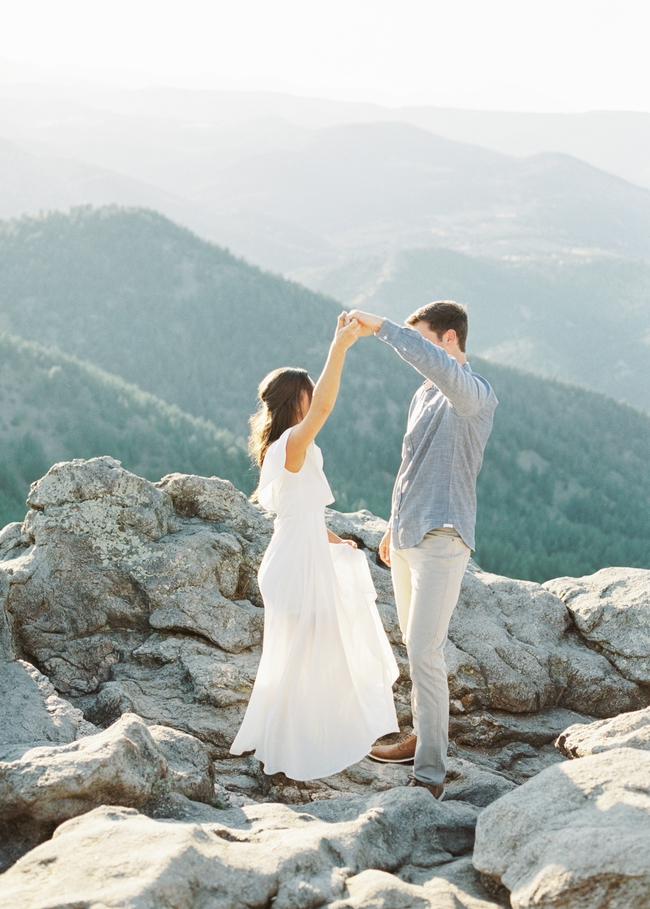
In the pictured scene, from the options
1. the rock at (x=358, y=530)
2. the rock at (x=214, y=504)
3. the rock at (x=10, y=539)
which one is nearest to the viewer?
the rock at (x=10, y=539)

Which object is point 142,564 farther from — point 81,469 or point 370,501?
point 370,501

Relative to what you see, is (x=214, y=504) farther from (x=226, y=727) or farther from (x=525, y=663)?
(x=525, y=663)

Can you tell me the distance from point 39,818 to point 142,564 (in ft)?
7.72

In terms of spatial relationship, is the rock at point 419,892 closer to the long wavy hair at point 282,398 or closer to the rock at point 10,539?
the long wavy hair at point 282,398

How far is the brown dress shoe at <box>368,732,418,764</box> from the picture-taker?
425 centimetres

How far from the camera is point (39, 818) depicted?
2.98m

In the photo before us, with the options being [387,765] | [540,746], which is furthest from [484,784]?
[540,746]

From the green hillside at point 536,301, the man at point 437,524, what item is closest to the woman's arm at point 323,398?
the man at point 437,524

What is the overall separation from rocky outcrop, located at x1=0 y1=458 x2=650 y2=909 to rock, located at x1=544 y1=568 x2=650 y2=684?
0.05 feet

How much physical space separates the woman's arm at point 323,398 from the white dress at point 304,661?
132 millimetres

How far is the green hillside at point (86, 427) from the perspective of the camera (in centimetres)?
3003

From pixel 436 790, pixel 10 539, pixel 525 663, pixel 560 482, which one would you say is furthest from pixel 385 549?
pixel 560 482

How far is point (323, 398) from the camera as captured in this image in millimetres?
3686

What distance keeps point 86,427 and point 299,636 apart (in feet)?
101
